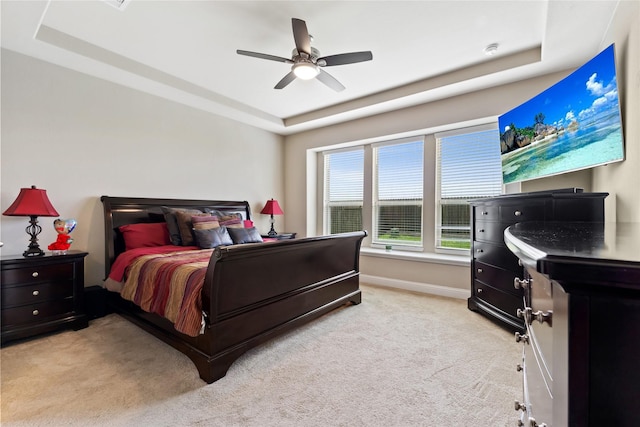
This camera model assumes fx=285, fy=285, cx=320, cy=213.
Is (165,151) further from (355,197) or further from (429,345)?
(429,345)

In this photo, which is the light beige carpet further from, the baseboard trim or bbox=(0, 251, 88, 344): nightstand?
the baseboard trim

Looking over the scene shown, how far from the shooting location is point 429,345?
2.40 meters

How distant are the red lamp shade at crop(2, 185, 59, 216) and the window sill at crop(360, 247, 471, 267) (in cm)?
378

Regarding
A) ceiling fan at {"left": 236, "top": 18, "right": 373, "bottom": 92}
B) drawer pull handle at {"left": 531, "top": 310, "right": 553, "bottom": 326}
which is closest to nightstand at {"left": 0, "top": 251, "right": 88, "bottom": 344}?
ceiling fan at {"left": 236, "top": 18, "right": 373, "bottom": 92}

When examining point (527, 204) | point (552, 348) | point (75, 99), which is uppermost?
point (75, 99)

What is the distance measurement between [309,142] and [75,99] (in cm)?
326

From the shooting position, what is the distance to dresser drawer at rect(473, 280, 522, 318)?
2.54 metres

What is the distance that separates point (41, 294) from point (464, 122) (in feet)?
15.9

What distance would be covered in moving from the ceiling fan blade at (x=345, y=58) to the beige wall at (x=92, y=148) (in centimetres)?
246

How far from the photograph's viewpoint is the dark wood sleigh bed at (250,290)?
193 cm

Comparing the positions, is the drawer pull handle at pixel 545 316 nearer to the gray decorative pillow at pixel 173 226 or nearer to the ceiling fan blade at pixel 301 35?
the ceiling fan blade at pixel 301 35

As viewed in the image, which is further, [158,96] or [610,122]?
[158,96]

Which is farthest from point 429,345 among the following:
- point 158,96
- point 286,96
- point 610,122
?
point 158,96

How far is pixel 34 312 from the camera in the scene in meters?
2.51
